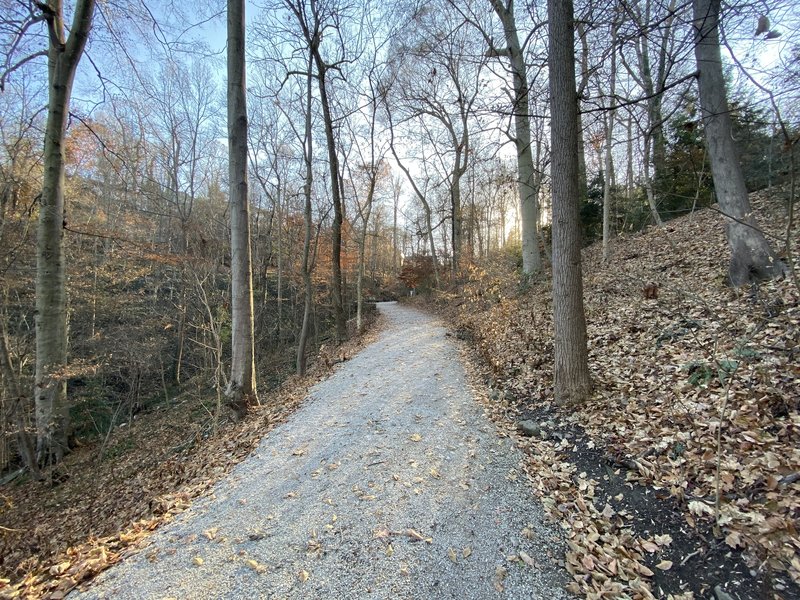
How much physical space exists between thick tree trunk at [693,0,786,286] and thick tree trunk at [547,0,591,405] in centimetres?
251

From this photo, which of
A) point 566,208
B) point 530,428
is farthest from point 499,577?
point 566,208

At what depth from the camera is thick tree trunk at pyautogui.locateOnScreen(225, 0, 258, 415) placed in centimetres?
541

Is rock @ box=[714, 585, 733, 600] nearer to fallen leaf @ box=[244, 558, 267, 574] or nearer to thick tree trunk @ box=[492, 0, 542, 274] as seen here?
fallen leaf @ box=[244, 558, 267, 574]

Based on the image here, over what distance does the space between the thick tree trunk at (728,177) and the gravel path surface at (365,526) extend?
440 cm

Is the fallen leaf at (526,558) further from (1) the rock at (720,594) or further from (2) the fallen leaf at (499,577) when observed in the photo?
(1) the rock at (720,594)

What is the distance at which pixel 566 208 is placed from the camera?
4.30 m

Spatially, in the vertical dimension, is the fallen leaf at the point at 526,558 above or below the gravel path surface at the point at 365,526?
below

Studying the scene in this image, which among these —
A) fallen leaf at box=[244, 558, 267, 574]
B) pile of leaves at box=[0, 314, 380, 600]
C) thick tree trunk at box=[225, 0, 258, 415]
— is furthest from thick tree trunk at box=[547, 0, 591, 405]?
thick tree trunk at box=[225, 0, 258, 415]

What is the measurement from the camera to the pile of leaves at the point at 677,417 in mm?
2271

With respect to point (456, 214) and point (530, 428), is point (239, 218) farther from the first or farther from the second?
point (456, 214)

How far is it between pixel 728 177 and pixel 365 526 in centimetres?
682

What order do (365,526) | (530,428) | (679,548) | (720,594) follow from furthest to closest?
1. (530,428)
2. (365,526)
3. (679,548)
4. (720,594)

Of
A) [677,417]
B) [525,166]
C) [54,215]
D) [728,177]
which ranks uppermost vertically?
[525,166]

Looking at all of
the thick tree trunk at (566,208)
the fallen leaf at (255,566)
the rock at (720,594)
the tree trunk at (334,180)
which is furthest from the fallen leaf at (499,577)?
the tree trunk at (334,180)
